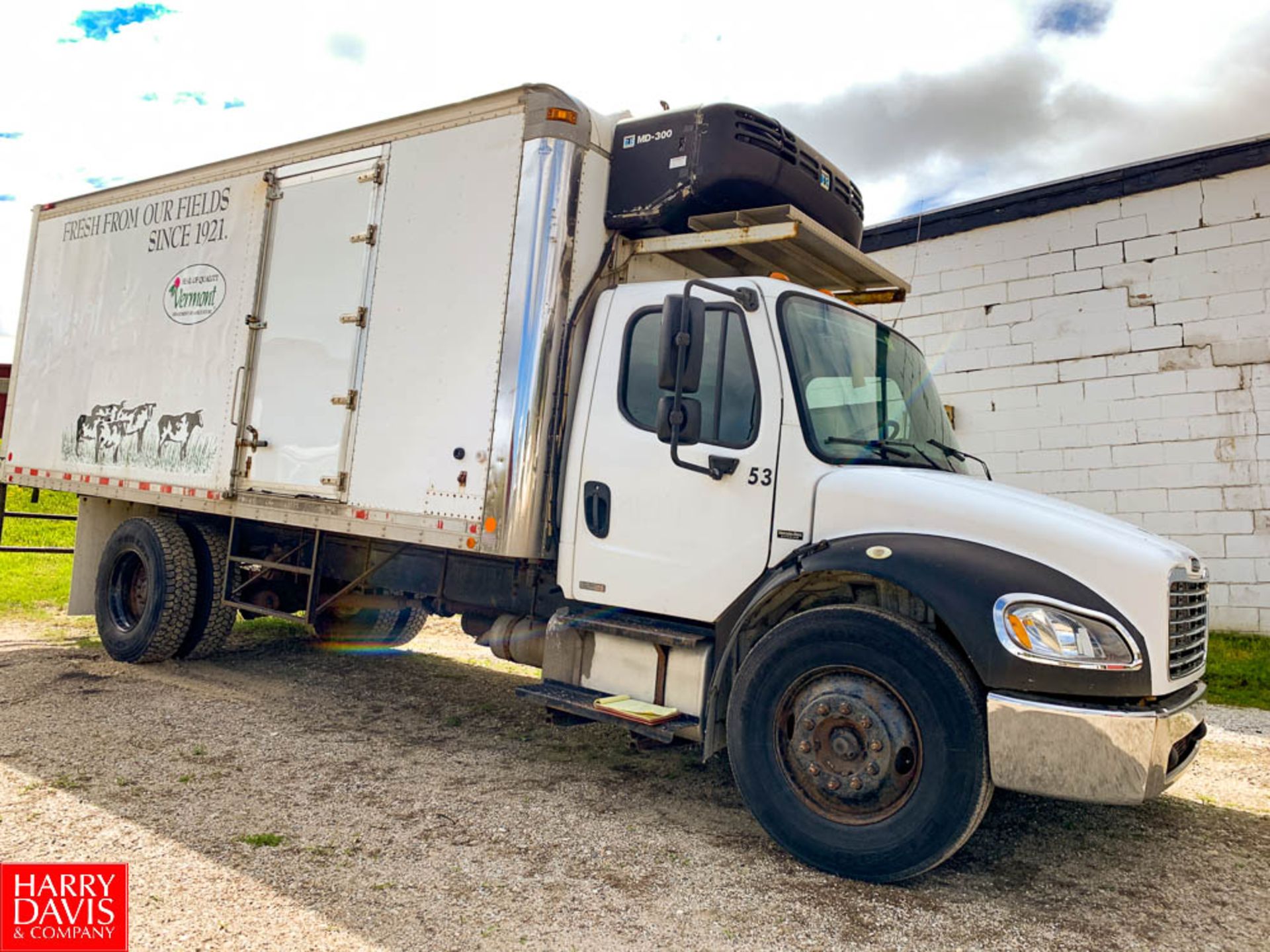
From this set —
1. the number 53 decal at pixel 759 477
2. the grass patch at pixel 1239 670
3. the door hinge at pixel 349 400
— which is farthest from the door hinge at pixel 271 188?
the grass patch at pixel 1239 670

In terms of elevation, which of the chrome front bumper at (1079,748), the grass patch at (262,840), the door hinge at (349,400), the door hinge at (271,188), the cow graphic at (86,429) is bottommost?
the grass patch at (262,840)

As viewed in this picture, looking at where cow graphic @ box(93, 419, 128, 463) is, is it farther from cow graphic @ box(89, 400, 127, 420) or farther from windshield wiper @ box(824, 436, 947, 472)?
windshield wiper @ box(824, 436, 947, 472)

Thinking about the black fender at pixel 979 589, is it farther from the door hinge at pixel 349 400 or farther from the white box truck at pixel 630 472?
the door hinge at pixel 349 400

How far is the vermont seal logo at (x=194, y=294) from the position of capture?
262 inches

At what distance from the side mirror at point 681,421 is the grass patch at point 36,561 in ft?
20.9

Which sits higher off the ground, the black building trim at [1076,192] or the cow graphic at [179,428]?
the black building trim at [1076,192]

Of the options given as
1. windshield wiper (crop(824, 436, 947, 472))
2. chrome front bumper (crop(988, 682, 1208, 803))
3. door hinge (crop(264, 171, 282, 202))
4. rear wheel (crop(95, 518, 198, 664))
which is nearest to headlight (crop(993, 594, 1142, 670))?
chrome front bumper (crop(988, 682, 1208, 803))

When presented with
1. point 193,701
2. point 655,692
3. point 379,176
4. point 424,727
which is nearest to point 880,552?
point 655,692

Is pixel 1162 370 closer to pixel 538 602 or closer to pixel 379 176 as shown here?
pixel 538 602

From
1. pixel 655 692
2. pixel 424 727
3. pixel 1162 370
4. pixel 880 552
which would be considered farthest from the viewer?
pixel 1162 370

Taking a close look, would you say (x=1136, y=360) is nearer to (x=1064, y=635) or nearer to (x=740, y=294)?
(x=740, y=294)

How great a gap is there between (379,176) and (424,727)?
3533mm

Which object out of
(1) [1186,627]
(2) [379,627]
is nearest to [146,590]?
(2) [379,627]

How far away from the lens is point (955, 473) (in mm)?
4531
